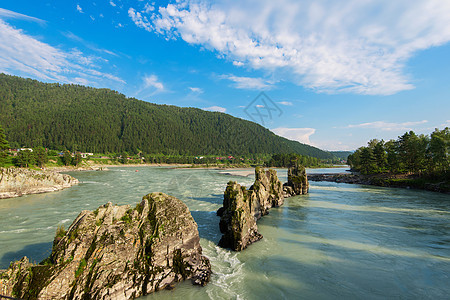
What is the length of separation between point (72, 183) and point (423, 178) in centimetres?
9488

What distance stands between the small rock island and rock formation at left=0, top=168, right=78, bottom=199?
125 feet

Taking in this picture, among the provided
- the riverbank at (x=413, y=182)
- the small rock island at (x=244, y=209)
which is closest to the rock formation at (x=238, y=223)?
the small rock island at (x=244, y=209)

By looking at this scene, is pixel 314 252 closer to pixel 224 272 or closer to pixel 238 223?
pixel 238 223

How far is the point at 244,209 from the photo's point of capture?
691 inches

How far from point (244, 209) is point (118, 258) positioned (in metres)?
10.5

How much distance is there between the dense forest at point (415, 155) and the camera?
4744cm

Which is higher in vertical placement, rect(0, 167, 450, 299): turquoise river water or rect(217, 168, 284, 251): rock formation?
rect(217, 168, 284, 251): rock formation

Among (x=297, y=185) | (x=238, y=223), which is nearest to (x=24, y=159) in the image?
(x=238, y=223)

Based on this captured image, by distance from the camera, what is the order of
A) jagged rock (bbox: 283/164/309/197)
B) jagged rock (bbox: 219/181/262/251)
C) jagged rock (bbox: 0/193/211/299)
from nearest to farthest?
jagged rock (bbox: 0/193/211/299)
jagged rock (bbox: 219/181/262/251)
jagged rock (bbox: 283/164/309/197)

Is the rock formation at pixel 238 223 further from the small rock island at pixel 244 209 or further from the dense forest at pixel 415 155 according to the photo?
the dense forest at pixel 415 155

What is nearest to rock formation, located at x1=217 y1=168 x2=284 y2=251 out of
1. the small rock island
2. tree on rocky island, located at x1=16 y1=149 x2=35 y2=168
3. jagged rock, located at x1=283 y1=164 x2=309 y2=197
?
the small rock island

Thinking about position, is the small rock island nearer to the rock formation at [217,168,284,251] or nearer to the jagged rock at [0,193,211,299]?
the rock formation at [217,168,284,251]

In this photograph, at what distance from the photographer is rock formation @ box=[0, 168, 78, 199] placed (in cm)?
3428

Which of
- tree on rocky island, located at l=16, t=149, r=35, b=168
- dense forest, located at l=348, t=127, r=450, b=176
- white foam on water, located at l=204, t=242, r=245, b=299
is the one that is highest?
dense forest, located at l=348, t=127, r=450, b=176
